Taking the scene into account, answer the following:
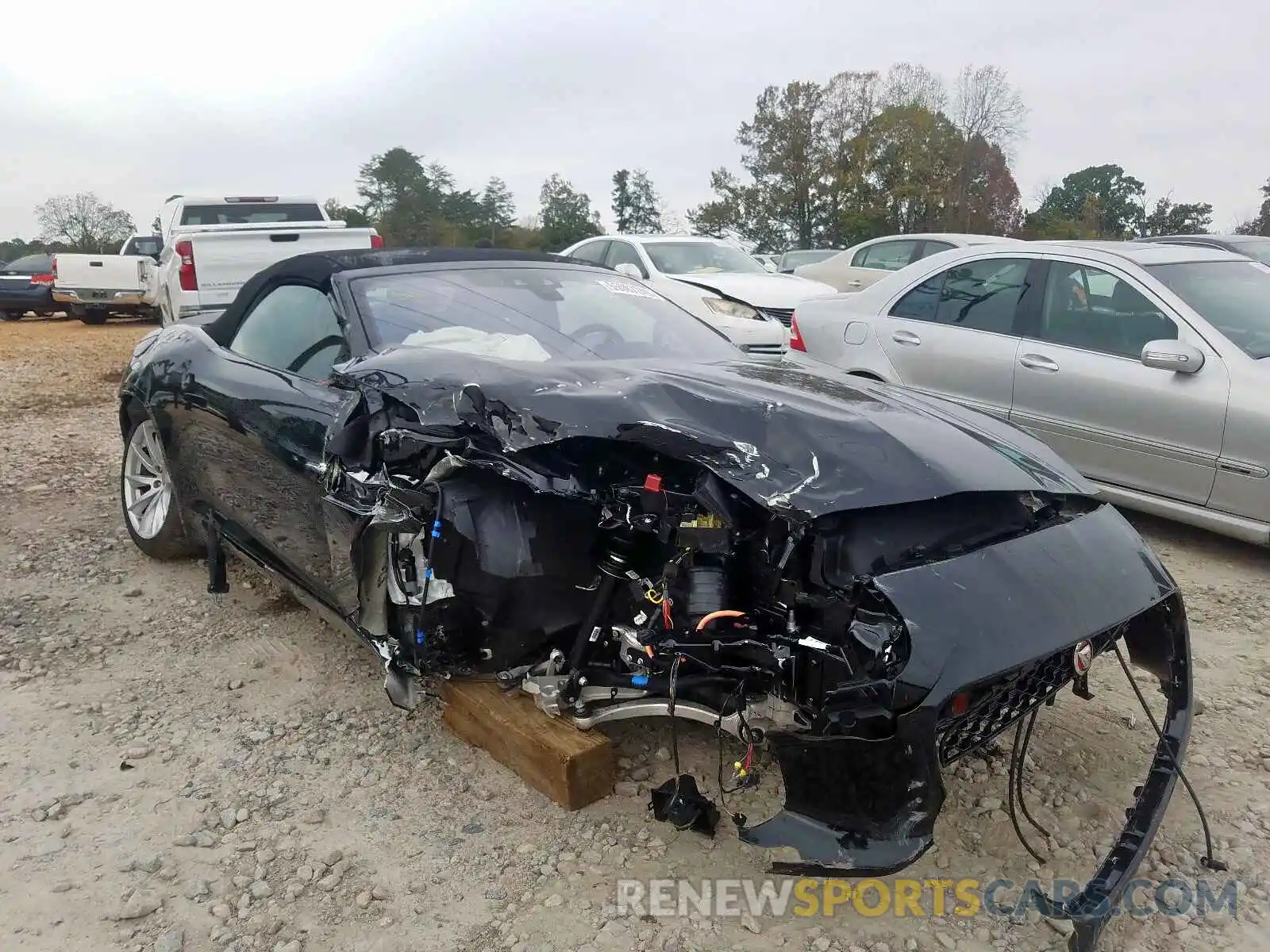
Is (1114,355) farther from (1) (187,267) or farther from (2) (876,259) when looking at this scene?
(1) (187,267)

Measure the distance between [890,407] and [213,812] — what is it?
211 centimetres

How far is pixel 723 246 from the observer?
993 cm

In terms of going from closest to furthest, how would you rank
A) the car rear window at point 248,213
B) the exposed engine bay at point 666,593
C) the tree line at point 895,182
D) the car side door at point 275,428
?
1. the exposed engine bay at point 666,593
2. the car side door at point 275,428
3. the car rear window at point 248,213
4. the tree line at point 895,182

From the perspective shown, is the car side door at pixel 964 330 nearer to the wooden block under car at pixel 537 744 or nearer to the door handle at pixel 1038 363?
the door handle at pixel 1038 363

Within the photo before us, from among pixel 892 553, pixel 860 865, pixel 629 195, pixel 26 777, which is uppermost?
pixel 629 195

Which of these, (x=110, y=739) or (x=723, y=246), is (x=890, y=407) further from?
(x=723, y=246)

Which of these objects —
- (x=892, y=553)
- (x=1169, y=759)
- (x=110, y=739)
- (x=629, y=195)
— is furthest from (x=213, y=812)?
(x=629, y=195)

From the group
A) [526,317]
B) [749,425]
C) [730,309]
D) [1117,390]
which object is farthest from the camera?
[730,309]

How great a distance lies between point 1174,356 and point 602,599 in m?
3.20

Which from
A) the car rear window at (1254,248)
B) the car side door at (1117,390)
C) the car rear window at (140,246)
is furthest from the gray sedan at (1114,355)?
the car rear window at (140,246)

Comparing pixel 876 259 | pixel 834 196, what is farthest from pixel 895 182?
pixel 876 259

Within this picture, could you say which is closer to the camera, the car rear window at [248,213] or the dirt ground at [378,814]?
the dirt ground at [378,814]

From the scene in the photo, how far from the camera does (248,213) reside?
36.5 feet

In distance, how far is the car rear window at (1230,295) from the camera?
4309mm
